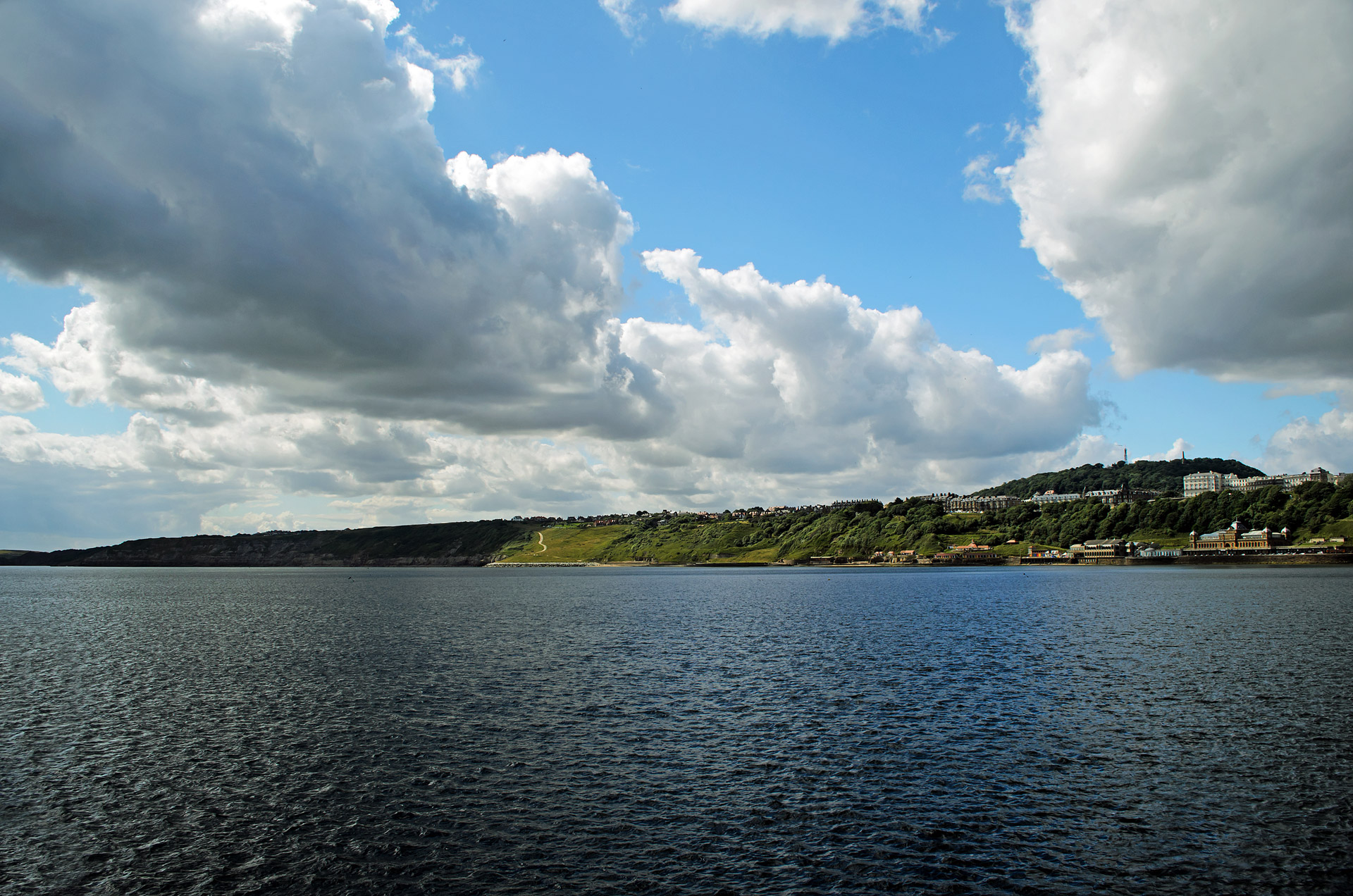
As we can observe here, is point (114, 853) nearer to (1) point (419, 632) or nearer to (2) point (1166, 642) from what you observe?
(1) point (419, 632)

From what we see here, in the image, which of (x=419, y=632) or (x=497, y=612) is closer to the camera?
(x=419, y=632)

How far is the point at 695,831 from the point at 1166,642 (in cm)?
7128

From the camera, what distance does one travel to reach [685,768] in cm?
3653

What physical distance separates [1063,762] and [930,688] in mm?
18738

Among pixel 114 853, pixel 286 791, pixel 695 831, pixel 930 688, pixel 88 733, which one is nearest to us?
pixel 114 853

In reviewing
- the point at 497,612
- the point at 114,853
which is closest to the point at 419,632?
the point at 497,612

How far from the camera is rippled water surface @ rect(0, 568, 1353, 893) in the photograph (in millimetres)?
25734

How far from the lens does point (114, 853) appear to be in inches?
1063

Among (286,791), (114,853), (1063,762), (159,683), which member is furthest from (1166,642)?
(159,683)

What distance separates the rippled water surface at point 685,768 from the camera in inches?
1013

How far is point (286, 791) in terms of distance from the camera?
3362cm

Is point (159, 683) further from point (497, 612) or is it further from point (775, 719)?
point (497, 612)

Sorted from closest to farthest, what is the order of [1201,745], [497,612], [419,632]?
[1201,745] → [419,632] → [497,612]

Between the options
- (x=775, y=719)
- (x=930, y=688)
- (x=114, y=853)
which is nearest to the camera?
(x=114, y=853)
